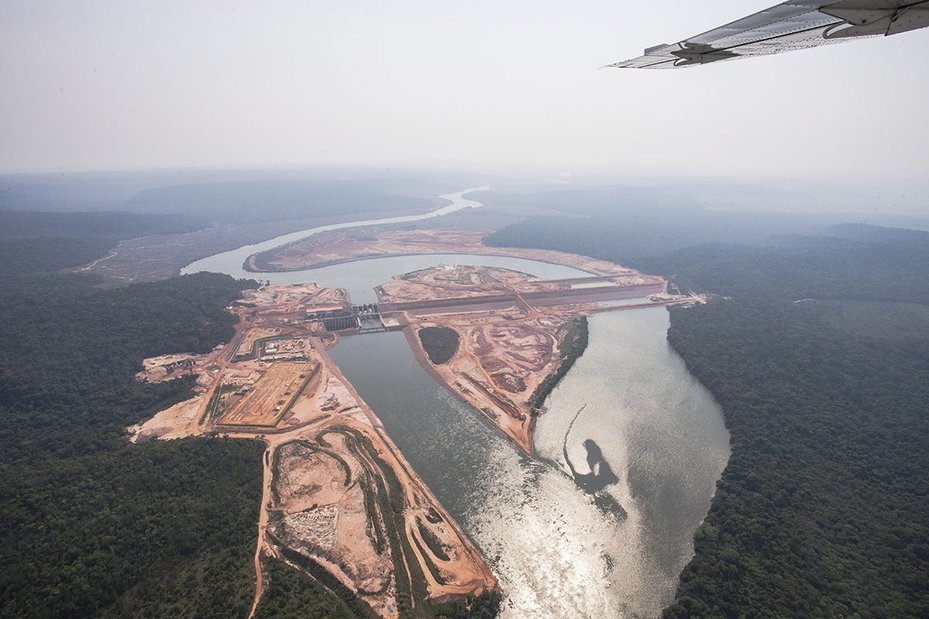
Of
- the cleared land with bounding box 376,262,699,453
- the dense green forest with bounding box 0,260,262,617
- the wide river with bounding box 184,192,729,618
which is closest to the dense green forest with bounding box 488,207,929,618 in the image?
the wide river with bounding box 184,192,729,618

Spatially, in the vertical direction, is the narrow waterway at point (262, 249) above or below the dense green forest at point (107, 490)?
above

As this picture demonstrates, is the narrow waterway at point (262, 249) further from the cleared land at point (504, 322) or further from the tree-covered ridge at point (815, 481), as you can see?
the tree-covered ridge at point (815, 481)

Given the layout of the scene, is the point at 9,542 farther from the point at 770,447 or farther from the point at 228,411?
the point at 770,447

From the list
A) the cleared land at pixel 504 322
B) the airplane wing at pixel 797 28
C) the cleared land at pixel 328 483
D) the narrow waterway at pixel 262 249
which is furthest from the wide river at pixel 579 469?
the narrow waterway at pixel 262 249

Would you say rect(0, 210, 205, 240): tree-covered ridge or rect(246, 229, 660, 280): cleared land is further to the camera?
rect(0, 210, 205, 240): tree-covered ridge

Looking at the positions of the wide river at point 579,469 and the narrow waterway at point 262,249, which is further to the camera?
the narrow waterway at point 262,249

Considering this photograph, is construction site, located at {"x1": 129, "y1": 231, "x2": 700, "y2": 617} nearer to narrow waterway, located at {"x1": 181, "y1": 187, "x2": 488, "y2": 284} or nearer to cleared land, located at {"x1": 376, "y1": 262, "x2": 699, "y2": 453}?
cleared land, located at {"x1": 376, "y1": 262, "x2": 699, "y2": 453}
